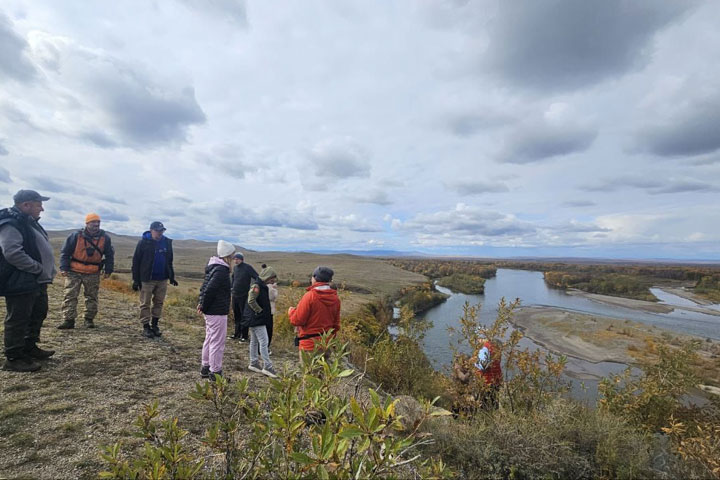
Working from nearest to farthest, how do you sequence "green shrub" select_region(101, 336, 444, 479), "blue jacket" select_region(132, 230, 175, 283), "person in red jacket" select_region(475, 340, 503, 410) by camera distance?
"green shrub" select_region(101, 336, 444, 479)
"person in red jacket" select_region(475, 340, 503, 410)
"blue jacket" select_region(132, 230, 175, 283)

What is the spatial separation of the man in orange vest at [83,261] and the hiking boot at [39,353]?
1447 millimetres

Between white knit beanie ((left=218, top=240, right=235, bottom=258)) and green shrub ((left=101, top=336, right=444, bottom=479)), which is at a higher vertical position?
white knit beanie ((left=218, top=240, right=235, bottom=258))

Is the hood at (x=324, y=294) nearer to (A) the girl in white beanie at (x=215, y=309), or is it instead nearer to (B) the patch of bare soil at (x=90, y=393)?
(A) the girl in white beanie at (x=215, y=309)

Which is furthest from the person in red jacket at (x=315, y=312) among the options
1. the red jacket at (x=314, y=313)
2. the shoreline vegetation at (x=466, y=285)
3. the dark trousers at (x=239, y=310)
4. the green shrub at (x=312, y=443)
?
the shoreline vegetation at (x=466, y=285)

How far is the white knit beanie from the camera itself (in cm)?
491

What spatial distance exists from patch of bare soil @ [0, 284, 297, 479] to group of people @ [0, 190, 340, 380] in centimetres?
37

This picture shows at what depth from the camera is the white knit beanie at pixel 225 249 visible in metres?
4.91

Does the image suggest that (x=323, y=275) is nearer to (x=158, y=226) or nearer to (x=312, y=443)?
(x=312, y=443)

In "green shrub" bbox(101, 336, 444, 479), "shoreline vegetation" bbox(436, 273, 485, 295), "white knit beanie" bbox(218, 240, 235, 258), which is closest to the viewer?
"green shrub" bbox(101, 336, 444, 479)

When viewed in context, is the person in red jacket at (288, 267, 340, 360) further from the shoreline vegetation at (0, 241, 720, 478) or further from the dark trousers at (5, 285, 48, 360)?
the dark trousers at (5, 285, 48, 360)

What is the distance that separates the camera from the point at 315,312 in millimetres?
4379

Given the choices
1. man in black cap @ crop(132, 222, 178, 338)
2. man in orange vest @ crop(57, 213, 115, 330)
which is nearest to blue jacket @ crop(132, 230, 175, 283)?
man in black cap @ crop(132, 222, 178, 338)

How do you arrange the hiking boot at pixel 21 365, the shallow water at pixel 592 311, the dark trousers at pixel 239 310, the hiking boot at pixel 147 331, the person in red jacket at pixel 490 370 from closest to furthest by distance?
the hiking boot at pixel 21 365 → the person in red jacket at pixel 490 370 → the hiking boot at pixel 147 331 → the dark trousers at pixel 239 310 → the shallow water at pixel 592 311

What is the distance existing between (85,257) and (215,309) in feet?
11.0
